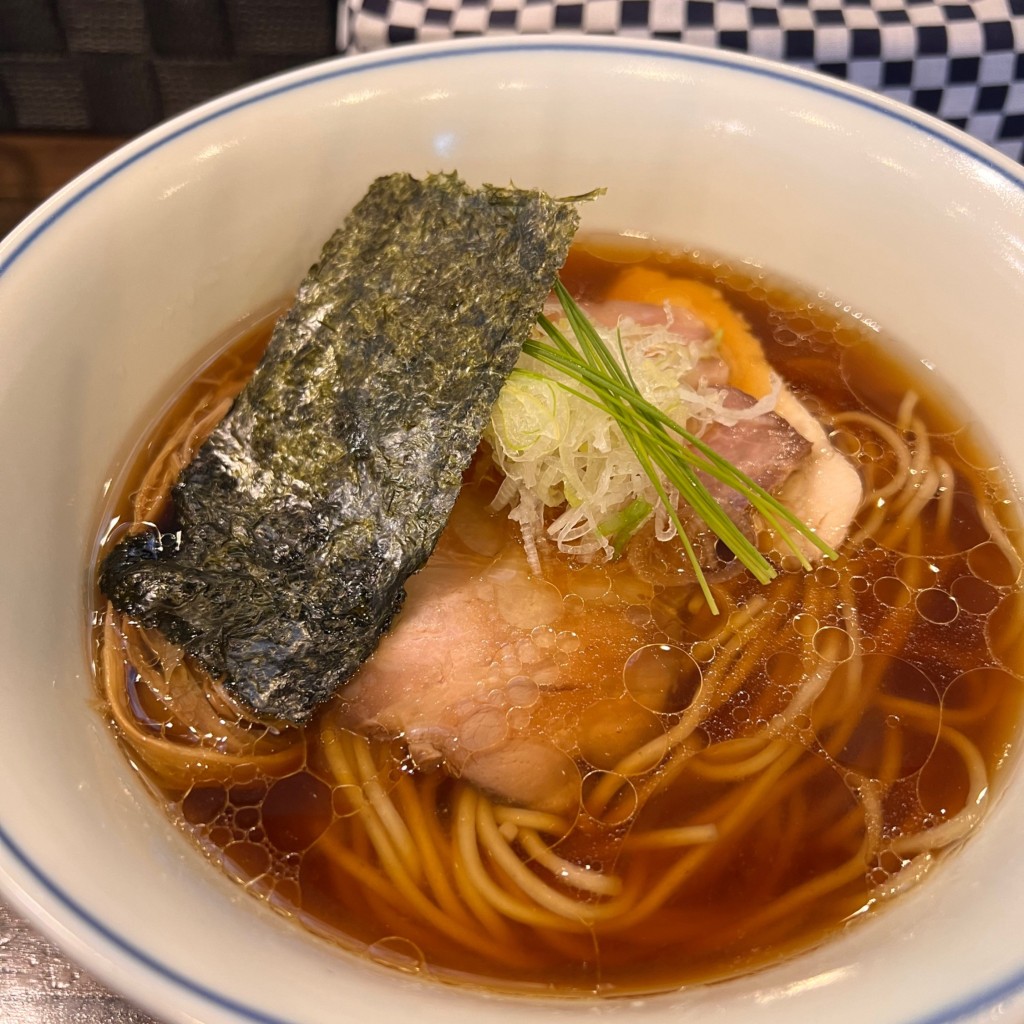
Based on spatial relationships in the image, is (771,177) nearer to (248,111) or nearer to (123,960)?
(248,111)

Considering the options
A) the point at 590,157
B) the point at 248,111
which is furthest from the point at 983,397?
the point at 248,111

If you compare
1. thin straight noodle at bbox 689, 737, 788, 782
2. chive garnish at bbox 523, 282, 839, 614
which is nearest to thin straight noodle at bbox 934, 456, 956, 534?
chive garnish at bbox 523, 282, 839, 614

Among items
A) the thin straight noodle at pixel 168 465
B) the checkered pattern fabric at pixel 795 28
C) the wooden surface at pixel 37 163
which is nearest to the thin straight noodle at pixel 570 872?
the thin straight noodle at pixel 168 465

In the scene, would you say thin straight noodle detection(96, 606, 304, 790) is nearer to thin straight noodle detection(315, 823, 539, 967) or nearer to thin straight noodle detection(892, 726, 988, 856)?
thin straight noodle detection(315, 823, 539, 967)

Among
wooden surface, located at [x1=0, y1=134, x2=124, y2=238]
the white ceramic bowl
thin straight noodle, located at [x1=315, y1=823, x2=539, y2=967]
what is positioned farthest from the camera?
wooden surface, located at [x1=0, y1=134, x2=124, y2=238]

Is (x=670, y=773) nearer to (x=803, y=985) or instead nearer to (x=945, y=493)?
(x=803, y=985)

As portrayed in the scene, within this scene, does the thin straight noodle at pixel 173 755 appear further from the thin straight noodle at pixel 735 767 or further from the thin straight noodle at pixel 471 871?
the thin straight noodle at pixel 735 767
